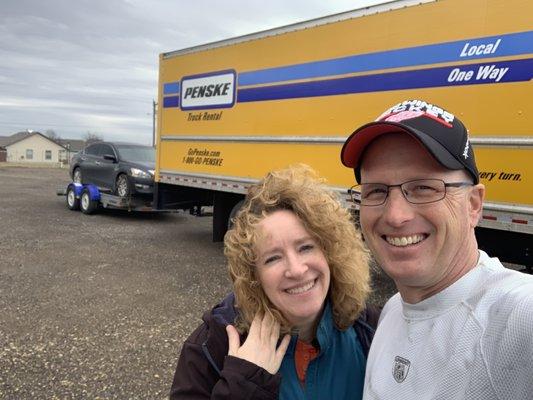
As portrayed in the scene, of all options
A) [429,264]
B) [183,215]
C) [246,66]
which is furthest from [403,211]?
[183,215]

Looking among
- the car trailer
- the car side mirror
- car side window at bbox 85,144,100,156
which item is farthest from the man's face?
car side window at bbox 85,144,100,156

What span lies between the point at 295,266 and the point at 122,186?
11229 millimetres

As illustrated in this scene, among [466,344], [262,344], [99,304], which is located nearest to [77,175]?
[99,304]

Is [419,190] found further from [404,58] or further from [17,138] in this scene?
[17,138]

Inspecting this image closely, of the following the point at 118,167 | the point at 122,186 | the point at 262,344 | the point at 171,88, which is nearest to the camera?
the point at 262,344

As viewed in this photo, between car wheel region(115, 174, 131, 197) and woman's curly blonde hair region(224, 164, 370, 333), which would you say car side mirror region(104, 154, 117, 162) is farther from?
woman's curly blonde hair region(224, 164, 370, 333)

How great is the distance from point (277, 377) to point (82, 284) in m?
5.26

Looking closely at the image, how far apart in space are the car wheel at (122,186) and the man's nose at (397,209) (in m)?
11.3

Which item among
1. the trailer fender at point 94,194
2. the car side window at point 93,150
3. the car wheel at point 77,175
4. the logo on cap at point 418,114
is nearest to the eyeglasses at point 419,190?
the logo on cap at point 418,114

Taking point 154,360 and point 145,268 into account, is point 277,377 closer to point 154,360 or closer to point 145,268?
point 154,360

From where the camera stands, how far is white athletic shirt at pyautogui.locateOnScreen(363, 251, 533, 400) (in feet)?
3.26

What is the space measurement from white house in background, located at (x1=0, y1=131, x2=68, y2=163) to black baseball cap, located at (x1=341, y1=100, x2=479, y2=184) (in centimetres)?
9026

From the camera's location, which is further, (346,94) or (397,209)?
(346,94)

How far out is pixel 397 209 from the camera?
50.1 inches
